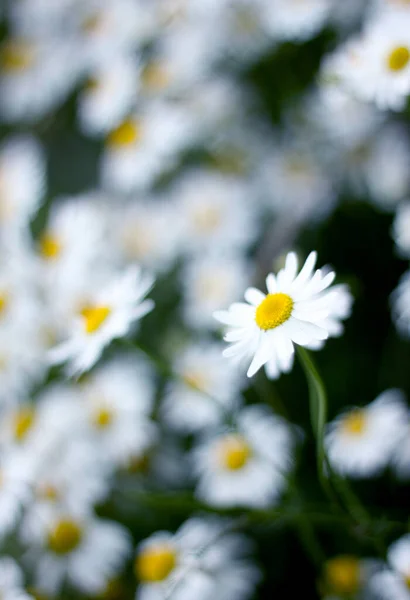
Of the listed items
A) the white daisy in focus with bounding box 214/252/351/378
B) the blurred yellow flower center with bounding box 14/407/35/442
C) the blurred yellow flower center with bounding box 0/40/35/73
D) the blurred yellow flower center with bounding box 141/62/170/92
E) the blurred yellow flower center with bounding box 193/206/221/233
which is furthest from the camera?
the blurred yellow flower center with bounding box 0/40/35/73

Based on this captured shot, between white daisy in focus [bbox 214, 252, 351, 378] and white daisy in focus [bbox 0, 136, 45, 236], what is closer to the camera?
white daisy in focus [bbox 214, 252, 351, 378]

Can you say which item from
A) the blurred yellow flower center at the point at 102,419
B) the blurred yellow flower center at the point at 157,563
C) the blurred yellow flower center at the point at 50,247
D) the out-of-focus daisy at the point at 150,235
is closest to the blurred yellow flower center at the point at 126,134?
the out-of-focus daisy at the point at 150,235

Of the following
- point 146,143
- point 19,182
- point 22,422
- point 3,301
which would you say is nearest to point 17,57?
point 19,182

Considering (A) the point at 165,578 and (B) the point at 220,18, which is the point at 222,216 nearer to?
(B) the point at 220,18

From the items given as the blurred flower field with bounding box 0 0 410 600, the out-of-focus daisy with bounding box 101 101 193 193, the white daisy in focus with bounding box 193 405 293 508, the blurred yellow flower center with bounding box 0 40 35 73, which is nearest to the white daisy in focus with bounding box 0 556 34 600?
the blurred flower field with bounding box 0 0 410 600

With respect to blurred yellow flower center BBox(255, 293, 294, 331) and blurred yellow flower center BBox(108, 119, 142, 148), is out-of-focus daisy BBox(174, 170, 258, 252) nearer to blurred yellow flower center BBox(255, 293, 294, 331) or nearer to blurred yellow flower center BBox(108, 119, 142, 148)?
blurred yellow flower center BBox(108, 119, 142, 148)

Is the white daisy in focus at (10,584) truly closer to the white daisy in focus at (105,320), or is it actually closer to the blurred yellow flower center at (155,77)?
the white daisy in focus at (105,320)
